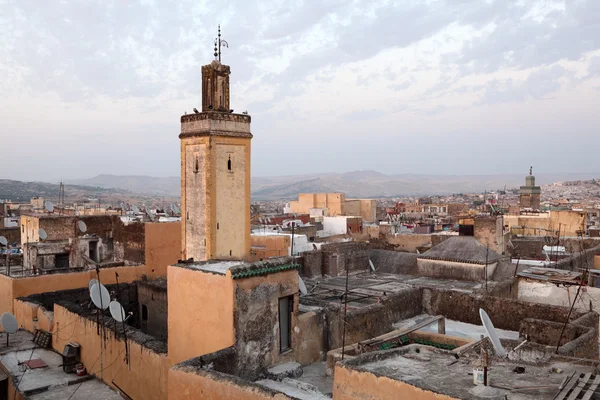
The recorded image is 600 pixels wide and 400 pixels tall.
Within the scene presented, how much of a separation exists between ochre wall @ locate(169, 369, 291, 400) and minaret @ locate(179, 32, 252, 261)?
10.6 m

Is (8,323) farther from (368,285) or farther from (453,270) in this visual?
(453,270)

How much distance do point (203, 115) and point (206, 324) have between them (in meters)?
11.0

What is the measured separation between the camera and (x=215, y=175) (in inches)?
744

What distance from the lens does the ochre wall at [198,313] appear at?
30.1ft

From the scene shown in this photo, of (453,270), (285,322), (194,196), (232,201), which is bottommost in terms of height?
(453,270)

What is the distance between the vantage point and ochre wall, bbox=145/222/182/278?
21.2 m

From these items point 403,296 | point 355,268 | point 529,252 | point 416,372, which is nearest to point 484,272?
point 355,268

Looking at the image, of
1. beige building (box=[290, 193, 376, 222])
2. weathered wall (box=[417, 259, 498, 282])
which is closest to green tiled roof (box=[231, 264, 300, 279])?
weathered wall (box=[417, 259, 498, 282])

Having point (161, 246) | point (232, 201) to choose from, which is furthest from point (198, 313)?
point (161, 246)

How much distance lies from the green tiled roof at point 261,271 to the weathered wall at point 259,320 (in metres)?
0.08

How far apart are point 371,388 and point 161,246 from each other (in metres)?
17.1

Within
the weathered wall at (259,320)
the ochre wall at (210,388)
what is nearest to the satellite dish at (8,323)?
the ochre wall at (210,388)

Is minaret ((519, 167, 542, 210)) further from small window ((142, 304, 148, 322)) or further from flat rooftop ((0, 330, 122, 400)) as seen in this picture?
flat rooftop ((0, 330, 122, 400))

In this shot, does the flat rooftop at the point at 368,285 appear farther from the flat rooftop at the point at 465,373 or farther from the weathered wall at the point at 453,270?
A: the flat rooftop at the point at 465,373
